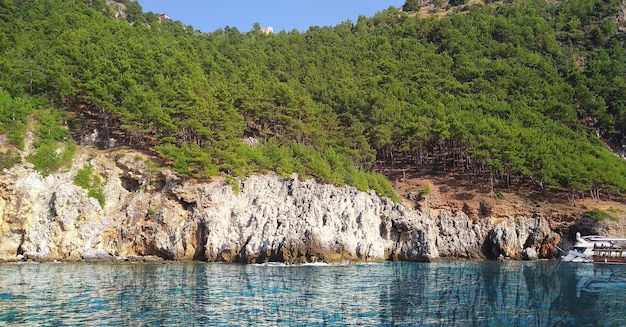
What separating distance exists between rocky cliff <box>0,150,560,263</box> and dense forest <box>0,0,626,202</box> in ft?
8.48

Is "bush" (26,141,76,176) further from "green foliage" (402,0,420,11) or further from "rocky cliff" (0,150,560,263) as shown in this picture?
"green foliage" (402,0,420,11)

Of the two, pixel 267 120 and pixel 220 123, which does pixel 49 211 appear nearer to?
pixel 220 123

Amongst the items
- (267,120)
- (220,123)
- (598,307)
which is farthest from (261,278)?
(267,120)

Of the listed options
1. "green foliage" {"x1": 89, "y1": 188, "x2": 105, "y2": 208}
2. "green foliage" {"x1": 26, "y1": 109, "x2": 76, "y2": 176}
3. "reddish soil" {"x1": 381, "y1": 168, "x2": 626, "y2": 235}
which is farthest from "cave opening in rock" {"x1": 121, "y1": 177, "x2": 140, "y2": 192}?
"reddish soil" {"x1": 381, "y1": 168, "x2": 626, "y2": 235}

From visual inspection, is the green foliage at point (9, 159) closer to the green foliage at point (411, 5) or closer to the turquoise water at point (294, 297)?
the turquoise water at point (294, 297)

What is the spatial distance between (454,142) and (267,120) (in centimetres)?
2452

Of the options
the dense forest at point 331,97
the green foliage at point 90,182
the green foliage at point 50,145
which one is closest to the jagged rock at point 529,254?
the dense forest at point 331,97

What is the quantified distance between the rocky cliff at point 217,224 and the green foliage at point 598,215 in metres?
3.99

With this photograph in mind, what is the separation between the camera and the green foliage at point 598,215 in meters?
52.1

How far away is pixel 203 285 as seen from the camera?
88.2 ft

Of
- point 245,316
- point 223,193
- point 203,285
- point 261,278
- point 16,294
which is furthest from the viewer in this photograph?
point 223,193

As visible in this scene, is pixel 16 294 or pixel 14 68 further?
pixel 14 68

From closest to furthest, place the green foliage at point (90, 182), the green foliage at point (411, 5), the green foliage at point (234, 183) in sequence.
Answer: the green foliage at point (90, 182) → the green foliage at point (234, 183) → the green foliage at point (411, 5)

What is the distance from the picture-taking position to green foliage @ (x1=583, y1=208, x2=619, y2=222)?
2051 inches
